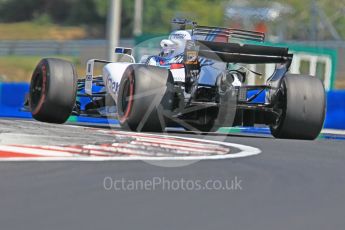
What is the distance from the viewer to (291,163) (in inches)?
305

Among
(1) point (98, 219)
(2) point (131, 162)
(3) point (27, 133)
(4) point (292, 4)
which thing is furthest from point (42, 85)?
(4) point (292, 4)

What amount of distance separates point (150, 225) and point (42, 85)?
6.71m

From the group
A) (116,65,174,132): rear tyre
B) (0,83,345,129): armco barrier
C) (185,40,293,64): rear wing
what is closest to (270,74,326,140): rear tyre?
(185,40,293,64): rear wing

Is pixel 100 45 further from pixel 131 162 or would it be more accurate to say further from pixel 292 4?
pixel 131 162

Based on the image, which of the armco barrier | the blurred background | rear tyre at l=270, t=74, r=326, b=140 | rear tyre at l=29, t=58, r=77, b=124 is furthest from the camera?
the blurred background

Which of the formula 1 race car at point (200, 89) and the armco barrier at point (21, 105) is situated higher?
the formula 1 race car at point (200, 89)

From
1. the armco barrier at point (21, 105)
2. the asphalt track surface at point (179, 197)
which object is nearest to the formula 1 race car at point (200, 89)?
the asphalt track surface at point (179, 197)

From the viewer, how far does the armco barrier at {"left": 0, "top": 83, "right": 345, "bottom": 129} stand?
1520 centimetres

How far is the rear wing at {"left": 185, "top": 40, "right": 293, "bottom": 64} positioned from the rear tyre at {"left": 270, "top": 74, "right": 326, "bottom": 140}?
13.1 inches

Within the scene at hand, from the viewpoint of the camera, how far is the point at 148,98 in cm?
961

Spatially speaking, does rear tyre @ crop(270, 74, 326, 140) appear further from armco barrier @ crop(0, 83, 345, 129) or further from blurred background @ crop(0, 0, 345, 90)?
blurred background @ crop(0, 0, 345, 90)

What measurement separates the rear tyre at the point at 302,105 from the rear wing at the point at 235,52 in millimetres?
332

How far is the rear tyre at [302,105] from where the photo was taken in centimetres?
991

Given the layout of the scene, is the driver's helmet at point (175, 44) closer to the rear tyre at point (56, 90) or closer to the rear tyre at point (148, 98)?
the rear tyre at point (148, 98)
